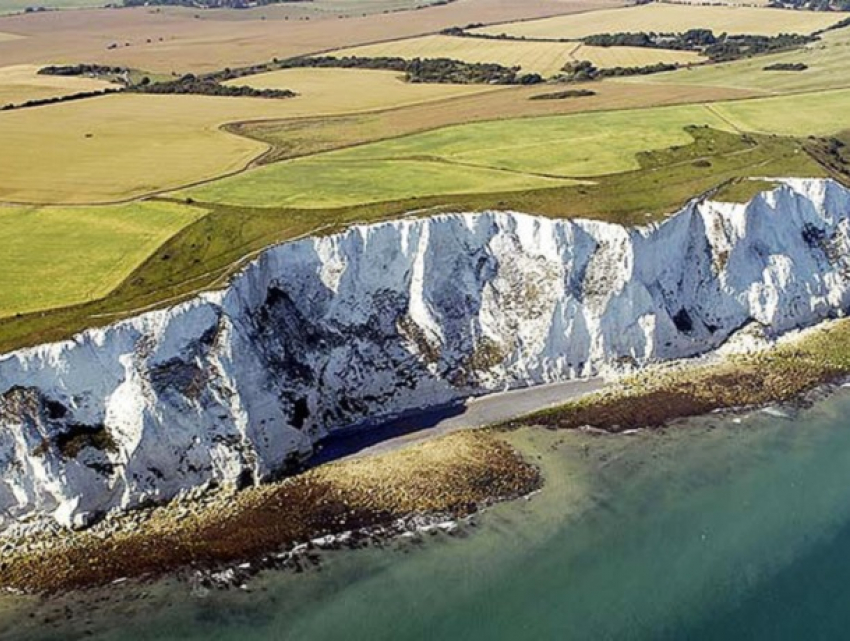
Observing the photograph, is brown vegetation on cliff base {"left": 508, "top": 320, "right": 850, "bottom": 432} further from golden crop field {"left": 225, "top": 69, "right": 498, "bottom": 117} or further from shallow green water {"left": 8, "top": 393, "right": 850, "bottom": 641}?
golden crop field {"left": 225, "top": 69, "right": 498, "bottom": 117}

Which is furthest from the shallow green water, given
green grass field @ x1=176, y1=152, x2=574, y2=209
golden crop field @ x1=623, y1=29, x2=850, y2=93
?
golden crop field @ x1=623, y1=29, x2=850, y2=93

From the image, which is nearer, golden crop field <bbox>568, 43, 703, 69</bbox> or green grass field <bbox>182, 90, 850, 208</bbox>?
green grass field <bbox>182, 90, 850, 208</bbox>

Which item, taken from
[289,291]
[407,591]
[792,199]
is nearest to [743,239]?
[792,199]

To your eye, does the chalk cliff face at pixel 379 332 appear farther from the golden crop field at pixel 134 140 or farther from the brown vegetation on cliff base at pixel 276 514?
the golden crop field at pixel 134 140

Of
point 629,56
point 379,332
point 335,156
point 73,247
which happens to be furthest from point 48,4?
point 379,332

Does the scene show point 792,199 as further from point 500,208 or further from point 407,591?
point 407,591

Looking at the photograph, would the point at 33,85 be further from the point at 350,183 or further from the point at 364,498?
the point at 364,498

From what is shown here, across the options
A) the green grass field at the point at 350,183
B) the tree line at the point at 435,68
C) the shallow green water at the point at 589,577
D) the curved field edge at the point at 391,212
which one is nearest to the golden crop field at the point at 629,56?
the tree line at the point at 435,68
